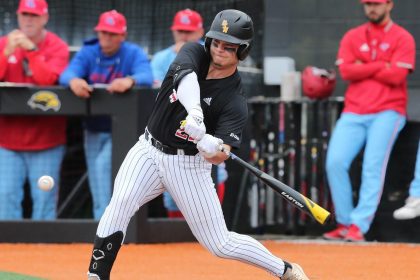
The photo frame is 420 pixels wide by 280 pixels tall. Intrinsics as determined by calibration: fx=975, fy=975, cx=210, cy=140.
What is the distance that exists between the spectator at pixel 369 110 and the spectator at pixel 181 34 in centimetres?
125

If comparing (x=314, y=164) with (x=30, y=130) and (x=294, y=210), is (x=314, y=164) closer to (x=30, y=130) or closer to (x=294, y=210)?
(x=294, y=210)

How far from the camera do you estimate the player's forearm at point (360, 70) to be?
8016mm

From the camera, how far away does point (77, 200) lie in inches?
324

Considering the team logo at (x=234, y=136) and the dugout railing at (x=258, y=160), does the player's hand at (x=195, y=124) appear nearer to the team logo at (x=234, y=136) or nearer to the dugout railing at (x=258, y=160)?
the team logo at (x=234, y=136)

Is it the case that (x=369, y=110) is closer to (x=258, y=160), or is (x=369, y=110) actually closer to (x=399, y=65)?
(x=399, y=65)

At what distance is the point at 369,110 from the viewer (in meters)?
8.13

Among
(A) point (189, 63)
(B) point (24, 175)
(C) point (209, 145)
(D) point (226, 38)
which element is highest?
(D) point (226, 38)

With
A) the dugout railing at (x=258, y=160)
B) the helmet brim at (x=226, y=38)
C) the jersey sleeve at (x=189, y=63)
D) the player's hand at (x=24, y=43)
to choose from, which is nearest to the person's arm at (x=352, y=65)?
the dugout railing at (x=258, y=160)

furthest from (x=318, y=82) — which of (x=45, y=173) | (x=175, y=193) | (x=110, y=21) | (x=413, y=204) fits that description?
(x=175, y=193)

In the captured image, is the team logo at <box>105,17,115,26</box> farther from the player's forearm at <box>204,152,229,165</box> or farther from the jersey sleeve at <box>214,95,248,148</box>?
the player's forearm at <box>204,152,229,165</box>

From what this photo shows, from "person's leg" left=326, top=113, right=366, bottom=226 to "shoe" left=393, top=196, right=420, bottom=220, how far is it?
440 millimetres

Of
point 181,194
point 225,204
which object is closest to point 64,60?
point 225,204

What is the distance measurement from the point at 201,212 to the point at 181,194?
0.47ft

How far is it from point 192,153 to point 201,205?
0.93 feet
